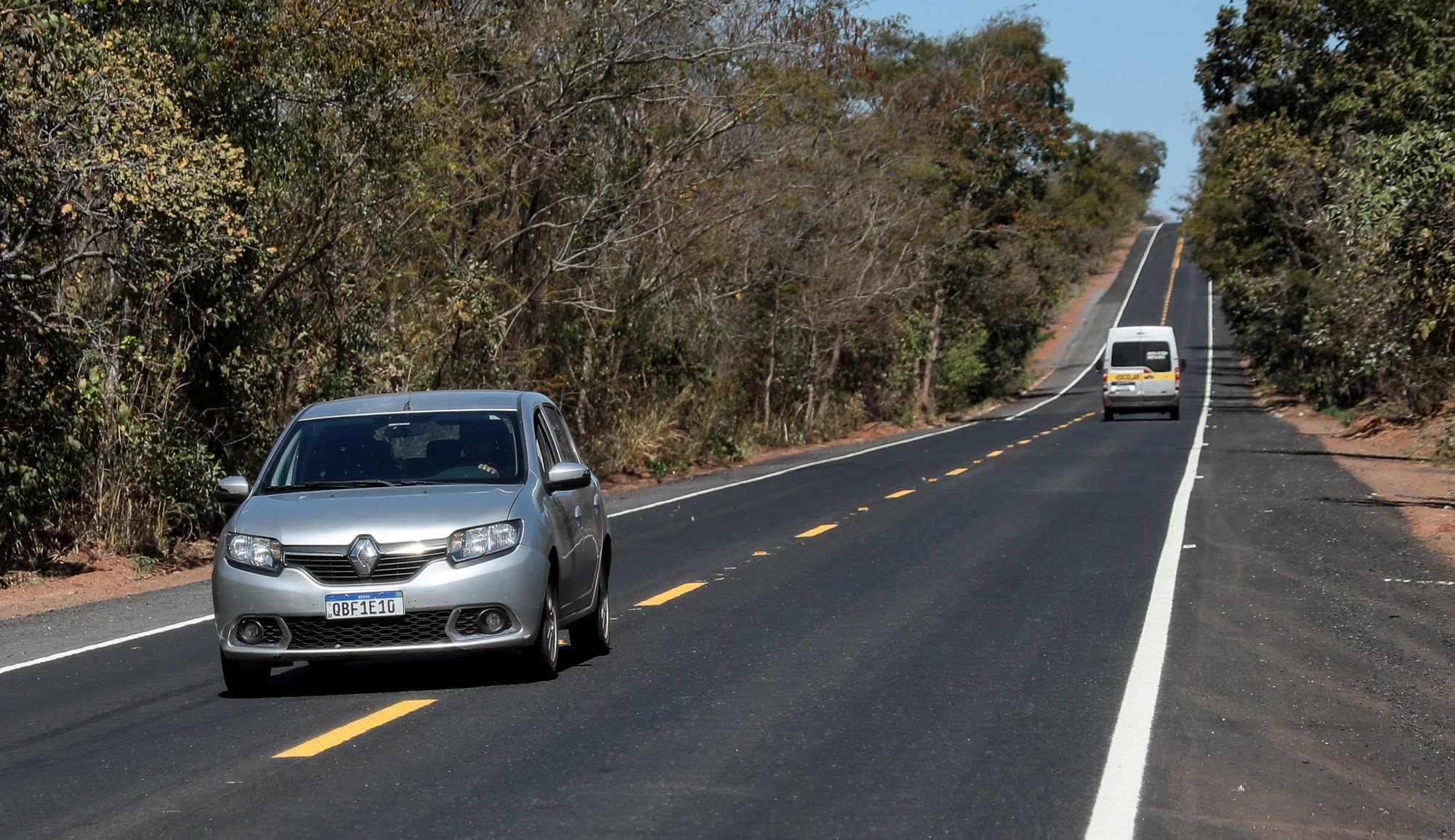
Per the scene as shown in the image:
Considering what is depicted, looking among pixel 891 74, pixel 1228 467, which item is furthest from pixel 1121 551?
pixel 891 74

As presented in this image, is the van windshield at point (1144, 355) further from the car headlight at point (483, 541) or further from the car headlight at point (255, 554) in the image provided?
the car headlight at point (255, 554)

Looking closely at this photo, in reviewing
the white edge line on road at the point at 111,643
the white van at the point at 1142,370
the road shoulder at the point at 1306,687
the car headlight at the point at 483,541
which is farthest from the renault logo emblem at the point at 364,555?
the white van at the point at 1142,370

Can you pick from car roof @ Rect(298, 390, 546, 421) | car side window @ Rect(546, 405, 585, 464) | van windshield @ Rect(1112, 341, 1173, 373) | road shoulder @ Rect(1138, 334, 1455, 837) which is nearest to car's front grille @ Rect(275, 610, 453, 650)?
car roof @ Rect(298, 390, 546, 421)

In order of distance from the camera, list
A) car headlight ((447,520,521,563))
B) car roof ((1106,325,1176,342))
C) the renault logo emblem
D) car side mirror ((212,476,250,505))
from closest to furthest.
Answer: the renault logo emblem → car headlight ((447,520,521,563)) → car side mirror ((212,476,250,505)) → car roof ((1106,325,1176,342))

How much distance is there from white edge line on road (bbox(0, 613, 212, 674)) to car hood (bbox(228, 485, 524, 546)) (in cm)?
271

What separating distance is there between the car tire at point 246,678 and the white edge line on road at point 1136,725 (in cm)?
423

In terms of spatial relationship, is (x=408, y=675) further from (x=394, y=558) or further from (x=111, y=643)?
(x=111, y=643)

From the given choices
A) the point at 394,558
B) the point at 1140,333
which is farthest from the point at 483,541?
the point at 1140,333

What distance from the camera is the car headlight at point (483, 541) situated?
8.54 metres

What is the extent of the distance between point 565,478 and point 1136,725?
10.4 ft

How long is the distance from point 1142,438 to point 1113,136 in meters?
142

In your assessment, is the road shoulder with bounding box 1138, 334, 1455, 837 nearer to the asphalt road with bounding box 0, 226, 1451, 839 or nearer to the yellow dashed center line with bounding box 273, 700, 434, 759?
the asphalt road with bounding box 0, 226, 1451, 839

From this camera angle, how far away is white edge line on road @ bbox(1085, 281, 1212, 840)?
5.98 metres

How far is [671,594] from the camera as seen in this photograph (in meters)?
13.1
